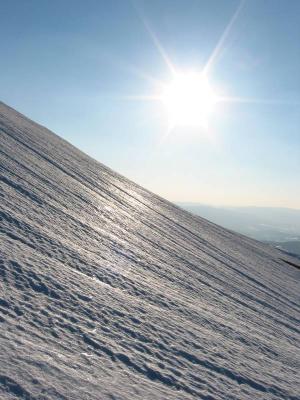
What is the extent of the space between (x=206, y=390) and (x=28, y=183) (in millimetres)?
4976

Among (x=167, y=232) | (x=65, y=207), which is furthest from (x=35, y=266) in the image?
(x=167, y=232)

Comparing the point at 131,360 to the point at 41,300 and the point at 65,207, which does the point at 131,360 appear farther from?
the point at 65,207

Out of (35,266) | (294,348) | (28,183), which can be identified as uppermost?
(28,183)

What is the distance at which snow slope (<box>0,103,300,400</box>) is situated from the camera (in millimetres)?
2527

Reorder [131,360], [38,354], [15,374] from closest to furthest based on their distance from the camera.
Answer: [15,374], [38,354], [131,360]

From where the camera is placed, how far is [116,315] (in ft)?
11.5

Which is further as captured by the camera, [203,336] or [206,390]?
[203,336]

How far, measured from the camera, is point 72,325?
2.98m

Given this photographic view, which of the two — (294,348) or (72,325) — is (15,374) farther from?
(294,348)

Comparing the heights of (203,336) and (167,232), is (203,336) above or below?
below

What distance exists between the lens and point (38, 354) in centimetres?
247

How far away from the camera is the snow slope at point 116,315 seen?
2527 millimetres

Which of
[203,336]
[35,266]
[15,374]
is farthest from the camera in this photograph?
[203,336]

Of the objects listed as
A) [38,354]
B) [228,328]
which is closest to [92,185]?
[228,328]
